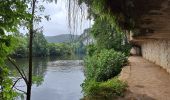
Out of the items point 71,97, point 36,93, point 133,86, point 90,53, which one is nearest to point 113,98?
point 133,86

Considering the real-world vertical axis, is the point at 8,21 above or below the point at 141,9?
below

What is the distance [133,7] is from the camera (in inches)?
191

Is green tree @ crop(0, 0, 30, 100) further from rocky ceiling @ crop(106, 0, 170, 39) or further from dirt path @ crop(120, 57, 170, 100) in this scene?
dirt path @ crop(120, 57, 170, 100)

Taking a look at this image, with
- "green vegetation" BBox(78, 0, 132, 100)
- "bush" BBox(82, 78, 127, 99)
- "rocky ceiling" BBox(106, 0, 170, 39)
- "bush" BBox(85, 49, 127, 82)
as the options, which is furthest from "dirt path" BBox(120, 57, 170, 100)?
"rocky ceiling" BBox(106, 0, 170, 39)

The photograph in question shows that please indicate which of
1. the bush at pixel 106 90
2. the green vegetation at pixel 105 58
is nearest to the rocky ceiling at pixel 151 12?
the green vegetation at pixel 105 58

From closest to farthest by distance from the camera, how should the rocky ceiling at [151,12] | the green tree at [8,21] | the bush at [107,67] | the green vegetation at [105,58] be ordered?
the green tree at [8,21] < the rocky ceiling at [151,12] < the green vegetation at [105,58] < the bush at [107,67]

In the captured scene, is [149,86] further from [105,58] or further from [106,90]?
[105,58]

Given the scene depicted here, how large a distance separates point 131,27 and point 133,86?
632 cm

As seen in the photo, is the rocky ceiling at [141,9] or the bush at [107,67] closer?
the rocky ceiling at [141,9]

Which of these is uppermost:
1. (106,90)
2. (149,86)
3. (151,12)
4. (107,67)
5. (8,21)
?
(151,12)

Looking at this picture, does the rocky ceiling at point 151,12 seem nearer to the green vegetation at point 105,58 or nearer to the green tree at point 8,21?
the green vegetation at point 105,58

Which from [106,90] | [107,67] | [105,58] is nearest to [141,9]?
[106,90]

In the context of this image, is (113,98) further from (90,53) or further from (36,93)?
(36,93)

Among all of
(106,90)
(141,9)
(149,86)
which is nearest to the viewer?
(141,9)
